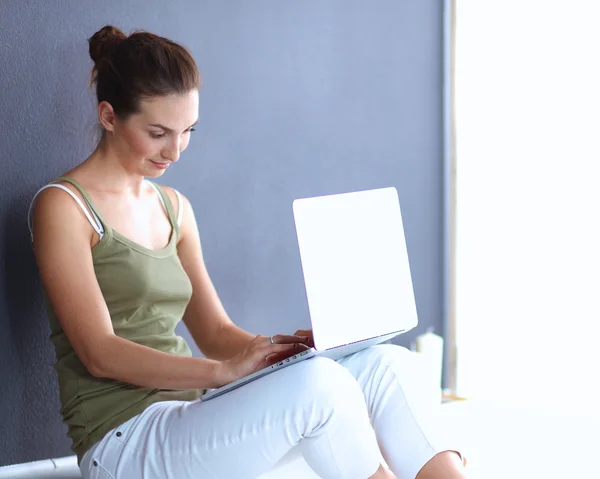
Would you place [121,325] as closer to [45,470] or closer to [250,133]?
[45,470]

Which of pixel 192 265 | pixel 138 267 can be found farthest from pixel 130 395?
pixel 192 265

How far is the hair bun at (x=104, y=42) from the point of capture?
1.61m

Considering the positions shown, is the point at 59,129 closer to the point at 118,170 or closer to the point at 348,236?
the point at 118,170

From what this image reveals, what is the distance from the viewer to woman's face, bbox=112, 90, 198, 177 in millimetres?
1562

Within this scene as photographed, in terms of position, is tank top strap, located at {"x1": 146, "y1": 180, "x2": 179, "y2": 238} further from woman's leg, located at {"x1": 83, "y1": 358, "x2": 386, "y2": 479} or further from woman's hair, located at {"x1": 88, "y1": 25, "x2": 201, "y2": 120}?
woman's leg, located at {"x1": 83, "y1": 358, "x2": 386, "y2": 479}

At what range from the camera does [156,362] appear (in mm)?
1429

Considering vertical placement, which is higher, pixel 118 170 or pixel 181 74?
pixel 181 74

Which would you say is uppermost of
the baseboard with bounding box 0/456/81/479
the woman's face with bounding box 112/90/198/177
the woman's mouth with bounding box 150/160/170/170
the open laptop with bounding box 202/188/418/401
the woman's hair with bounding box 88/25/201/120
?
the woman's hair with bounding box 88/25/201/120

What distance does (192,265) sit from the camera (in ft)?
6.12

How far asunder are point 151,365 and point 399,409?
0.47 m

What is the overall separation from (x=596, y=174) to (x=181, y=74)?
4.12 feet

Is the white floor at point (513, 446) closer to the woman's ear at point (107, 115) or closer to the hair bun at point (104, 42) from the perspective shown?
the woman's ear at point (107, 115)

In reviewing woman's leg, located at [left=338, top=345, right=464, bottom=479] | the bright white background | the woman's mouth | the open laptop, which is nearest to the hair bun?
the woman's mouth

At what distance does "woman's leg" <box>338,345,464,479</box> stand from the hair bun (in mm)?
788
